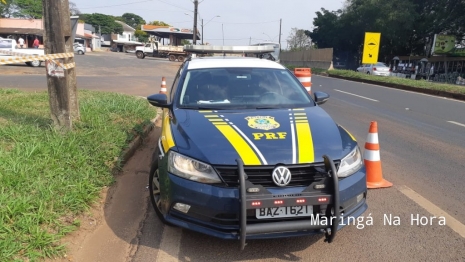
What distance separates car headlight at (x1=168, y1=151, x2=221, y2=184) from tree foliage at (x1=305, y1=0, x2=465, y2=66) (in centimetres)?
3897

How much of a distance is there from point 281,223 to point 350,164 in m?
0.83

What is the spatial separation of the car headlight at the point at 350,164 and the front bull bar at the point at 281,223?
235mm

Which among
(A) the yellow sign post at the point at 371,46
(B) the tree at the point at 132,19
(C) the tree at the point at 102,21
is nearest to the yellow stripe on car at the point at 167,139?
(A) the yellow sign post at the point at 371,46

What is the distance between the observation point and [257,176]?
301 centimetres

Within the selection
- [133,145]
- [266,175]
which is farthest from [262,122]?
[133,145]

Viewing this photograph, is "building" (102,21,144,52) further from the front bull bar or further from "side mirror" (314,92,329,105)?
the front bull bar

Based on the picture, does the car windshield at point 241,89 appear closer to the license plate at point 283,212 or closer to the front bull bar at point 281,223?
the front bull bar at point 281,223

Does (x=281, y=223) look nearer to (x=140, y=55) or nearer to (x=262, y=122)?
(x=262, y=122)

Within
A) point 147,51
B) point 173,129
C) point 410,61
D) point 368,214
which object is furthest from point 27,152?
point 147,51

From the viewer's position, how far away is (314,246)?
3.36 meters

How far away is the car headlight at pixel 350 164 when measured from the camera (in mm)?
3225

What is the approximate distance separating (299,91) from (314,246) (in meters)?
1.99

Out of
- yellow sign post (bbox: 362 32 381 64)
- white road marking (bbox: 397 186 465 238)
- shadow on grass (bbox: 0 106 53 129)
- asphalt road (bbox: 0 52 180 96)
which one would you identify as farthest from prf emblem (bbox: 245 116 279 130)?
yellow sign post (bbox: 362 32 381 64)

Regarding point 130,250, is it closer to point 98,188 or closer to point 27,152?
point 98,188
